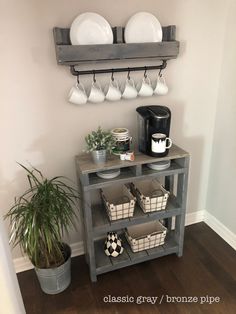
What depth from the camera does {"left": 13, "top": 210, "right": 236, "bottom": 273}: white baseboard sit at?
188cm

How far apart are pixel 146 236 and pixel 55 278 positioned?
65 cm

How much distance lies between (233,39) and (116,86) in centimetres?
83

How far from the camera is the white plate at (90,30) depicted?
1407 millimetres

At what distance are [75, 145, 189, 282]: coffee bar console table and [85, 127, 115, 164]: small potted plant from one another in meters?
0.05

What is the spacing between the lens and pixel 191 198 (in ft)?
7.31

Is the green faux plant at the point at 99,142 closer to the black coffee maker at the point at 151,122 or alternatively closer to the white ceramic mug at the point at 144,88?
the black coffee maker at the point at 151,122

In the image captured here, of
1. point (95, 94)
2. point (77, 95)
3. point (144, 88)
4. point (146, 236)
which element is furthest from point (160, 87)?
point (146, 236)

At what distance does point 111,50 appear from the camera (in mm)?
1466

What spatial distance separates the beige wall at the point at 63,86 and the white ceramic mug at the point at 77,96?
6cm

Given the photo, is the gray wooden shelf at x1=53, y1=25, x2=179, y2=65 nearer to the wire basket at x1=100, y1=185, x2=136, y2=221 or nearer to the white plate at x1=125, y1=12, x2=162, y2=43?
the white plate at x1=125, y1=12, x2=162, y2=43

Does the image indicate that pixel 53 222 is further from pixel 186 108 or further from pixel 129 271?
pixel 186 108

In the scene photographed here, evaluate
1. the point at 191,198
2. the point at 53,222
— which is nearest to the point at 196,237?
the point at 191,198

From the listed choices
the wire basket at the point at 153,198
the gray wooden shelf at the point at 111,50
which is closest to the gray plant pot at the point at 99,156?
the wire basket at the point at 153,198

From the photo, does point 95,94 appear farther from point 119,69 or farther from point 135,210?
point 135,210
